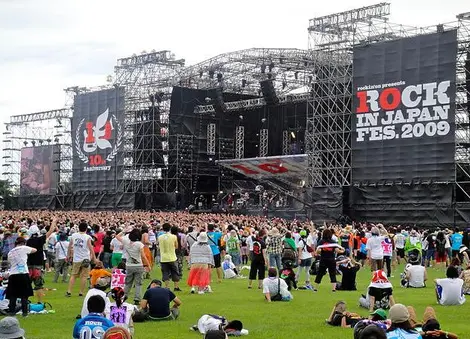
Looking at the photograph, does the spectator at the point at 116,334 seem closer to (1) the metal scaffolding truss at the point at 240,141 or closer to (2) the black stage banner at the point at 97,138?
A: (2) the black stage banner at the point at 97,138

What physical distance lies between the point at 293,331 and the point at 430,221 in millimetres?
26432

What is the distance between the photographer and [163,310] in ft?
44.7

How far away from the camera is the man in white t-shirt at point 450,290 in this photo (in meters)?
15.9

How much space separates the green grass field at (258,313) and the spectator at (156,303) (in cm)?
28

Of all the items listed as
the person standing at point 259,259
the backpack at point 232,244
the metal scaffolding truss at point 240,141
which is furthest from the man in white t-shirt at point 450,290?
the metal scaffolding truss at point 240,141

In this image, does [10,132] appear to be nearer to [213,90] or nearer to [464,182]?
[213,90]

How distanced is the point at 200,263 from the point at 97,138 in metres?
41.4

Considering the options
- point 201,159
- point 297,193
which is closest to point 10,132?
point 201,159

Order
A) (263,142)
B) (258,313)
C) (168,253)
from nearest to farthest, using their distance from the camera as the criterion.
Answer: (258,313) → (168,253) → (263,142)

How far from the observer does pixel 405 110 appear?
129 feet

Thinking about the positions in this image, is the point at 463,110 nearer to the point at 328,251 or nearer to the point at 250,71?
the point at 250,71

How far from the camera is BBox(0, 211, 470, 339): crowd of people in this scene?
1000cm

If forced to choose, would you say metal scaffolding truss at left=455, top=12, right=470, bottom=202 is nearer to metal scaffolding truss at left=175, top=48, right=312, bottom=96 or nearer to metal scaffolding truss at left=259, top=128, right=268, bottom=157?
metal scaffolding truss at left=175, top=48, right=312, bottom=96

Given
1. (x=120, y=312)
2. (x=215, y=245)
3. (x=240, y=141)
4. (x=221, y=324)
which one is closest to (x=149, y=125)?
(x=240, y=141)
